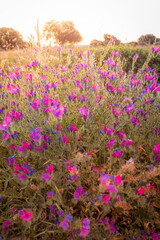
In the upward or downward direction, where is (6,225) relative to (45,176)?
downward

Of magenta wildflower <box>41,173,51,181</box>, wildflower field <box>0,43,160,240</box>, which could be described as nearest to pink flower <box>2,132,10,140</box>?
wildflower field <box>0,43,160,240</box>

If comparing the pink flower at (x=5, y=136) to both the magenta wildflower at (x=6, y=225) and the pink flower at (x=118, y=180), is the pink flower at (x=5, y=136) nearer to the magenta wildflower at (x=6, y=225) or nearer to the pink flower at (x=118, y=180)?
the magenta wildflower at (x=6, y=225)

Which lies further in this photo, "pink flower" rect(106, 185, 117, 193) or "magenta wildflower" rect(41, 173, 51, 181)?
"magenta wildflower" rect(41, 173, 51, 181)

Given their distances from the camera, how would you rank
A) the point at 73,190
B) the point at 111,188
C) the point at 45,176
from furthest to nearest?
the point at 73,190 → the point at 45,176 → the point at 111,188

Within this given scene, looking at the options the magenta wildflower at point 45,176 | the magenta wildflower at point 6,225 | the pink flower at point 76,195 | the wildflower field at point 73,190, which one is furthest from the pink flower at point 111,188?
the magenta wildflower at point 6,225

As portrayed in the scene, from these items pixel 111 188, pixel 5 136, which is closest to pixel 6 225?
pixel 5 136

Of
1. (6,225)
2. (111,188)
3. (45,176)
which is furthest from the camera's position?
(6,225)

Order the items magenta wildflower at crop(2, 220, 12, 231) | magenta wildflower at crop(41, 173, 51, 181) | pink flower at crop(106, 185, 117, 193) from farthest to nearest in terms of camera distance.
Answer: magenta wildflower at crop(2, 220, 12, 231)
magenta wildflower at crop(41, 173, 51, 181)
pink flower at crop(106, 185, 117, 193)

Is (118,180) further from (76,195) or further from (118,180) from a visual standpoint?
(76,195)

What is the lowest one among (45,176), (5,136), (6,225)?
(6,225)

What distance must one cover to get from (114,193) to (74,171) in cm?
29

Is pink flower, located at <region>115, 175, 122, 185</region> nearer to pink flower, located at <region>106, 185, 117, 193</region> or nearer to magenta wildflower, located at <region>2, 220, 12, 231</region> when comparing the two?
pink flower, located at <region>106, 185, 117, 193</region>

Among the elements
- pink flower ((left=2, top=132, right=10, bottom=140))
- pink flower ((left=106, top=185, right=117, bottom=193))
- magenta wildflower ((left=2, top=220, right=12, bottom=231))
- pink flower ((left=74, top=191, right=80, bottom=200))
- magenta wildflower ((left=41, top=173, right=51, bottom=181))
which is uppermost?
pink flower ((left=2, top=132, right=10, bottom=140))

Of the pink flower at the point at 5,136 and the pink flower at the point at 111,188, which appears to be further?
the pink flower at the point at 5,136
